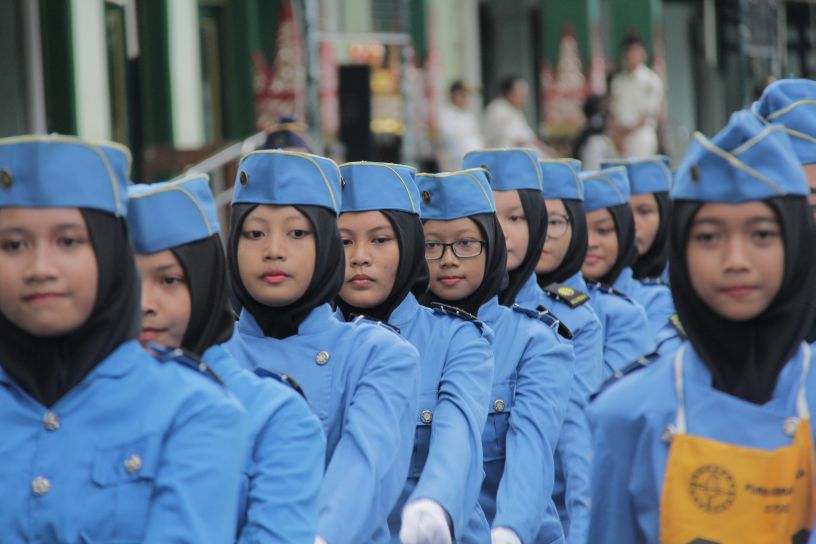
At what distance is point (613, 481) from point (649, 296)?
520 cm

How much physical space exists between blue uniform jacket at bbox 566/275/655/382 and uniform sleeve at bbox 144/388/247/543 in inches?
166

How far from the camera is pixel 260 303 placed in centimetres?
513

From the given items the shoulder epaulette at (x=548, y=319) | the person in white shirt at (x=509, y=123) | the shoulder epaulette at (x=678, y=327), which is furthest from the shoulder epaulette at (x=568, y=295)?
the person in white shirt at (x=509, y=123)

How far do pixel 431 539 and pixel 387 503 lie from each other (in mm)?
179

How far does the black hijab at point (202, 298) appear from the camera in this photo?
4320 mm

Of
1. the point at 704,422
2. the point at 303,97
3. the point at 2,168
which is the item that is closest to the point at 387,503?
the point at 704,422

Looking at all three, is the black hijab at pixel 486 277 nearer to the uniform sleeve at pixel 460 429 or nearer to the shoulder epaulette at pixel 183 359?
the uniform sleeve at pixel 460 429

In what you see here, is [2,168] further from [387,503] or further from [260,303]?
[387,503]

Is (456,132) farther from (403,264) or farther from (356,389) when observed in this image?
(356,389)

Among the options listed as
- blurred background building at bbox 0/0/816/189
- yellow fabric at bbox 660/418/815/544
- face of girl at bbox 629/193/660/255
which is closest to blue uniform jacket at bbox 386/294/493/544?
yellow fabric at bbox 660/418/815/544

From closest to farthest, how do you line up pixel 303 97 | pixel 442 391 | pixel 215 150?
pixel 442 391 → pixel 215 150 → pixel 303 97

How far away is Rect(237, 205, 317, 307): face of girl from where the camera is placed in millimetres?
5059

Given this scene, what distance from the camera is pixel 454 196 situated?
6.54 metres

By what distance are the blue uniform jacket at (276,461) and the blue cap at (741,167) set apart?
43.0 inches
